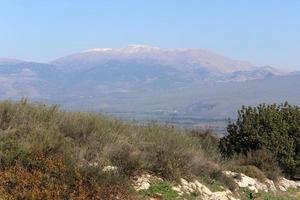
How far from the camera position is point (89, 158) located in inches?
445

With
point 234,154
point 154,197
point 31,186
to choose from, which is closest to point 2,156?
point 31,186

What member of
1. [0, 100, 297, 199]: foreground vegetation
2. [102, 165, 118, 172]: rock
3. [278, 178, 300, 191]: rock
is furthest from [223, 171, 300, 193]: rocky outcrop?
[102, 165, 118, 172]: rock

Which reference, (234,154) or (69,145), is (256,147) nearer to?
(234,154)

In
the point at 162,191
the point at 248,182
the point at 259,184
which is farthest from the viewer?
the point at 259,184

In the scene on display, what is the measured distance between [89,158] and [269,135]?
8.00 meters

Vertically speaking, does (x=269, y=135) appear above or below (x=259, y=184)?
above

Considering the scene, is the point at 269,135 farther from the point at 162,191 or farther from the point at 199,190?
the point at 162,191

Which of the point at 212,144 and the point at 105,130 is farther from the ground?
the point at 105,130

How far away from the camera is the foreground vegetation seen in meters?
9.04

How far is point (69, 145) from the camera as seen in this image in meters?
11.1

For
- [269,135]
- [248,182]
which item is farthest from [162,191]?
[269,135]

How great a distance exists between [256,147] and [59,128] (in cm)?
754

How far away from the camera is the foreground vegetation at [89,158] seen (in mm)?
9039

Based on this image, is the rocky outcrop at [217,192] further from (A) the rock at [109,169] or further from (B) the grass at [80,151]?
(A) the rock at [109,169]
